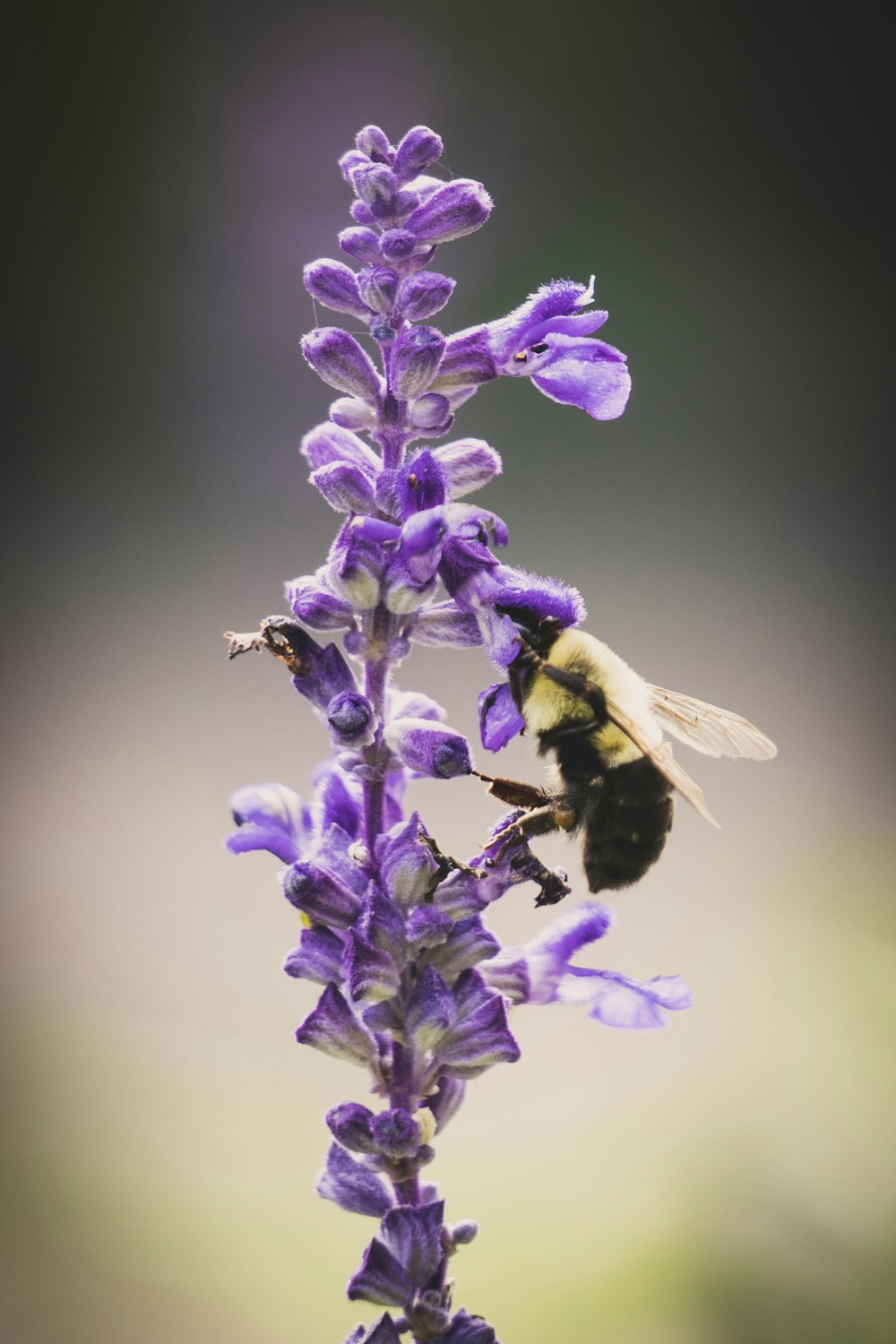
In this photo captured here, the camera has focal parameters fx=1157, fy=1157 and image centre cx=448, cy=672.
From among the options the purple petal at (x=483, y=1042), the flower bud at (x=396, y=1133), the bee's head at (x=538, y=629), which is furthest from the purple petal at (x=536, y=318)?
the flower bud at (x=396, y=1133)

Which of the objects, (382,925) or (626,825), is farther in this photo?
(626,825)

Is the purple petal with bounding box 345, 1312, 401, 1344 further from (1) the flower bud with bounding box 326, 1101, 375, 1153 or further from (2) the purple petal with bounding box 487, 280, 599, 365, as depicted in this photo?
(2) the purple petal with bounding box 487, 280, 599, 365

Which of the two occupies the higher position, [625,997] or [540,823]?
[540,823]

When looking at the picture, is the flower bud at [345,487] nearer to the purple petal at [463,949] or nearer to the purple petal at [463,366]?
the purple petal at [463,366]

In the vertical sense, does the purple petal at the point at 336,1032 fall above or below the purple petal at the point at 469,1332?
above

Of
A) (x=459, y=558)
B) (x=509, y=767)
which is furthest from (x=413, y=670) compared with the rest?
(x=459, y=558)

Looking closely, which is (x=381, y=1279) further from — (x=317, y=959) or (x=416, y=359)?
(x=416, y=359)

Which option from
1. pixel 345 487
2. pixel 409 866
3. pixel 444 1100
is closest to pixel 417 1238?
pixel 444 1100
